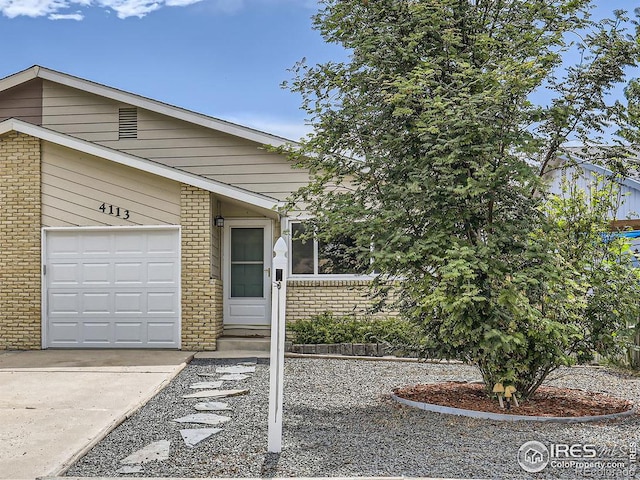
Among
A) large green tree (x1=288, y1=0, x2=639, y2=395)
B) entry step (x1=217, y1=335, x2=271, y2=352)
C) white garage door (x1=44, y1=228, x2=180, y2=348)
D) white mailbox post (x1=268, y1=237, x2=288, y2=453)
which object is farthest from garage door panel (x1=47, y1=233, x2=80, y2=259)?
white mailbox post (x1=268, y1=237, x2=288, y2=453)

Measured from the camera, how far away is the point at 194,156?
13.6 metres

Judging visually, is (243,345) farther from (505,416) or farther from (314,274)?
(505,416)

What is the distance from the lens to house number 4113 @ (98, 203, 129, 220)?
12438mm

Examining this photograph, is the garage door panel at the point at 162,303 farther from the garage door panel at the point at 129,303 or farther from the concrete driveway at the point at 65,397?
the concrete driveway at the point at 65,397

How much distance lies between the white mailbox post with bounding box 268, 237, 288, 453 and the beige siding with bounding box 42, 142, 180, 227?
714 cm

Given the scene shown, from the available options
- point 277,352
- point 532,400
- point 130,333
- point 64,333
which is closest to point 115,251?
point 130,333

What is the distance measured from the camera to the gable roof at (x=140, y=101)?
1311 centimetres

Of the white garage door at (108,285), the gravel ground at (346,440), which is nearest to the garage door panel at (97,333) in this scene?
the white garage door at (108,285)

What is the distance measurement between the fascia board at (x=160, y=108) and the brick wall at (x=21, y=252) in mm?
1693

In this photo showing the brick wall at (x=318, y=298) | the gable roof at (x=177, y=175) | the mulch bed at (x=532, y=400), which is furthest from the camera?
the brick wall at (x=318, y=298)

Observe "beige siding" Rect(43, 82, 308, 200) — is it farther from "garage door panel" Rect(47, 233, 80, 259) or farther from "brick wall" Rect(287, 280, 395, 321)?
"garage door panel" Rect(47, 233, 80, 259)

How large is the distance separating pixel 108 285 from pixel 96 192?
168cm

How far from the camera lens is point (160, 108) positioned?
1341 centimetres

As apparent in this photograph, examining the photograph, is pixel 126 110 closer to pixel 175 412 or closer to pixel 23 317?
pixel 23 317
